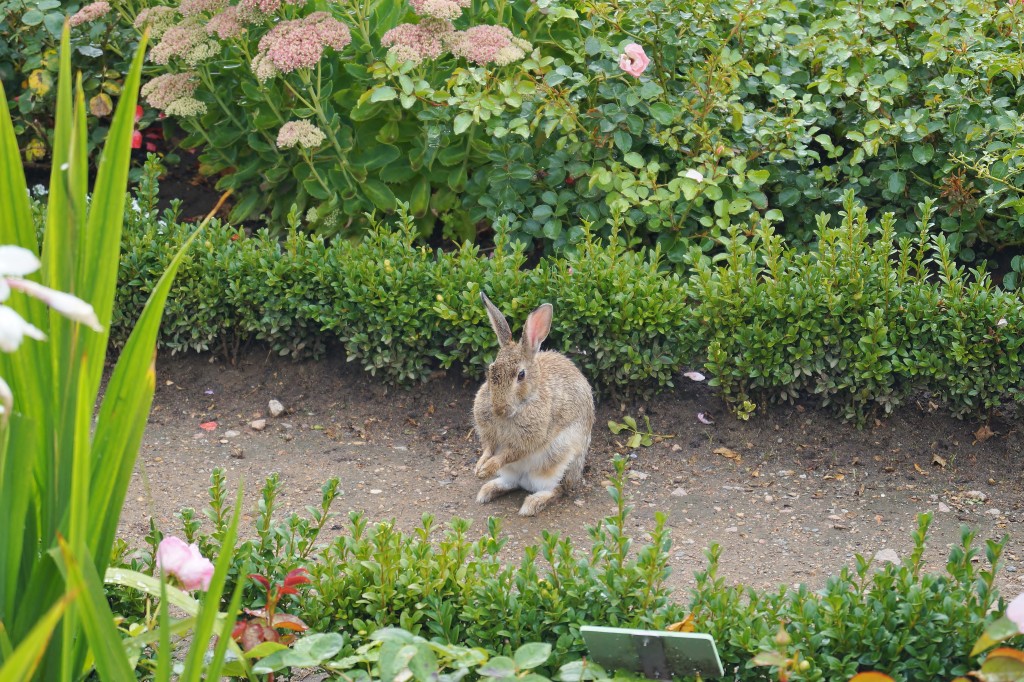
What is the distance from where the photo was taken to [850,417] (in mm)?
4594

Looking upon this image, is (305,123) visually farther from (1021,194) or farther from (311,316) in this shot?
(1021,194)

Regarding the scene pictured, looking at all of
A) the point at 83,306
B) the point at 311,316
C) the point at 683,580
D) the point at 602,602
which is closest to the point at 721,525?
the point at 683,580

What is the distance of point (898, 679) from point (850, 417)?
2124 millimetres

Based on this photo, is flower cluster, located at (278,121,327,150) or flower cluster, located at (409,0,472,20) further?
flower cluster, located at (278,121,327,150)

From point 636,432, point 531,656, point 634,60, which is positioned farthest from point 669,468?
point 531,656

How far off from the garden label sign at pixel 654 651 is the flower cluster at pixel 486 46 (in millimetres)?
3160

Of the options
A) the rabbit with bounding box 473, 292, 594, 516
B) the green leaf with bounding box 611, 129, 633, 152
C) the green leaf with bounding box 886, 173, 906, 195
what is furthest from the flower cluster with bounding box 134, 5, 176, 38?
the green leaf with bounding box 886, 173, 906, 195

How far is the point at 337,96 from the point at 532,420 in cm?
231

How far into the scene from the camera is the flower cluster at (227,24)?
507cm

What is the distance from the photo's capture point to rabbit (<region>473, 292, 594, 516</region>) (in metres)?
4.09

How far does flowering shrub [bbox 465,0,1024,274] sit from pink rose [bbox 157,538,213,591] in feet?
10.2

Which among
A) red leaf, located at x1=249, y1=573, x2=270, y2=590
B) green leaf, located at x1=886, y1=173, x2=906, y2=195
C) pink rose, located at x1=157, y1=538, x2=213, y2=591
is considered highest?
green leaf, located at x1=886, y1=173, x2=906, y2=195

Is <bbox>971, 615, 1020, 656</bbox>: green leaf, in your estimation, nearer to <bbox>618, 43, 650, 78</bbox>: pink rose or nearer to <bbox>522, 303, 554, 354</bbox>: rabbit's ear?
<bbox>522, 303, 554, 354</bbox>: rabbit's ear

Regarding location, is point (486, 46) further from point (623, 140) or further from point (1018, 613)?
point (1018, 613)
